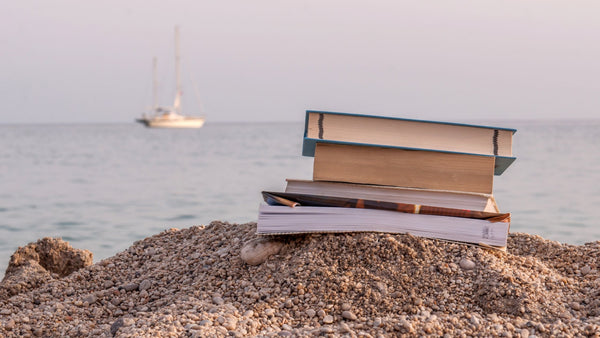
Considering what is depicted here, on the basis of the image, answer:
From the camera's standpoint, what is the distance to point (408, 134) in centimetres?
306

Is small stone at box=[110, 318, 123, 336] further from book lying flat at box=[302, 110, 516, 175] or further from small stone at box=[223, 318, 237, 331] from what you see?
book lying flat at box=[302, 110, 516, 175]

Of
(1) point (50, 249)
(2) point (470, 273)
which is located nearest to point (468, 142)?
(2) point (470, 273)

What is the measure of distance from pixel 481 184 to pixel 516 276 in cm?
50

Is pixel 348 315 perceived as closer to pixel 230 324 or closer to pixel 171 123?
pixel 230 324

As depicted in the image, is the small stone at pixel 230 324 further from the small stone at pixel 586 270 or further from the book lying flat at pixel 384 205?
the small stone at pixel 586 270

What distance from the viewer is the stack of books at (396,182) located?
116 inches

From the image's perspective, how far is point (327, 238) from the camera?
2.95 metres

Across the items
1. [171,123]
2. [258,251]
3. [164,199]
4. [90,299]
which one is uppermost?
[258,251]

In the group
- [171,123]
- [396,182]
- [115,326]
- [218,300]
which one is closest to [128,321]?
[115,326]

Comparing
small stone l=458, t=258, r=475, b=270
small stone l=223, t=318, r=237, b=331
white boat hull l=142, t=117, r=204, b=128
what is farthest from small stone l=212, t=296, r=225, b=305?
white boat hull l=142, t=117, r=204, b=128

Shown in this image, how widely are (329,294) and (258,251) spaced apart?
0.48m

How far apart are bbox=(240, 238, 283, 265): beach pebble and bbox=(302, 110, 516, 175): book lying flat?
0.56 metres

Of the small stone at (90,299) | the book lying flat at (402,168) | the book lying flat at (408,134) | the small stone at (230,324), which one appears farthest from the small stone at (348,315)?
the small stone at (90,299)

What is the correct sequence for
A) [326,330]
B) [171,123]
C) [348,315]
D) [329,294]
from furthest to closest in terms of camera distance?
[171,123], [329,294], [348,315], [326,330]
